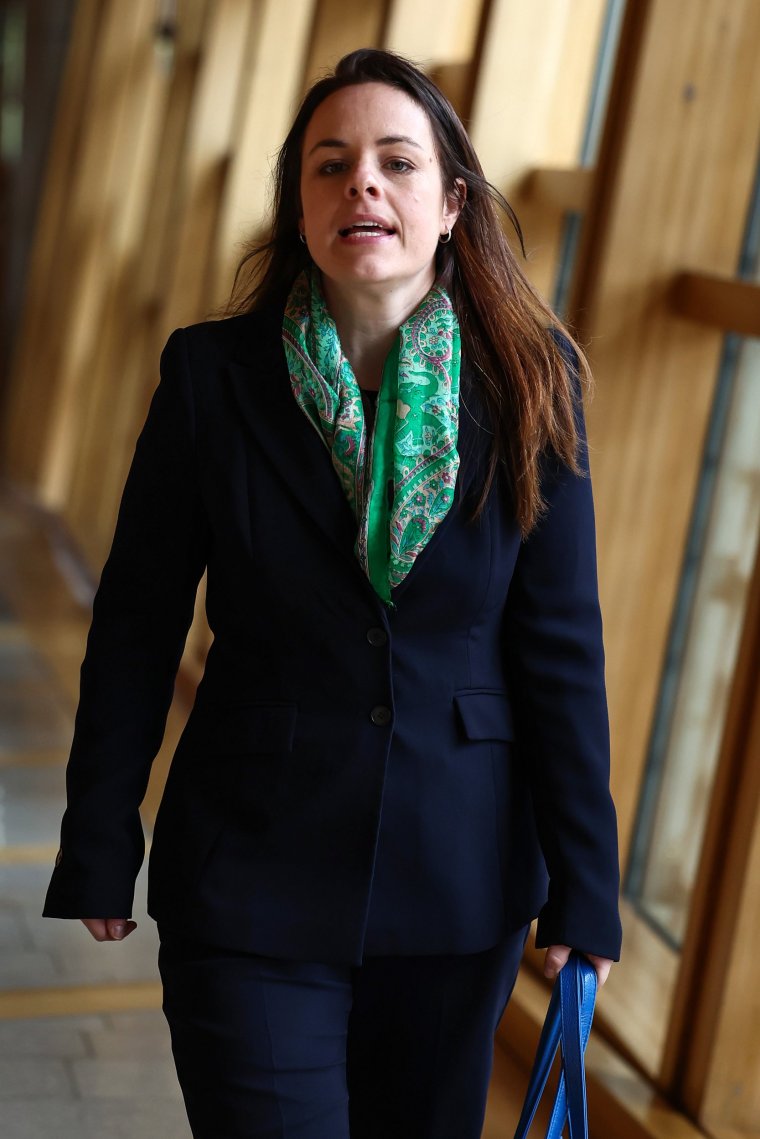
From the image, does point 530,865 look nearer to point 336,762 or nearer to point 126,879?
point 336,762

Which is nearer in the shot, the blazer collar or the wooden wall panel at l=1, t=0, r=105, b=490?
the blazer collar

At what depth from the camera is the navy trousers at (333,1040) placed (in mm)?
1764

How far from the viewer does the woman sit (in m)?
1.79

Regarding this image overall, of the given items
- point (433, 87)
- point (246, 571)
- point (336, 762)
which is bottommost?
point (336, 762)

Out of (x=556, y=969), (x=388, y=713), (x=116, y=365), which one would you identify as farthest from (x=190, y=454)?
(x=116, y=365)

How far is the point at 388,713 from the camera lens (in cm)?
179

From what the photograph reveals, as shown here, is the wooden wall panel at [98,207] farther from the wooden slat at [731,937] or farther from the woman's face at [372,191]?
the woman's face at [372,191]

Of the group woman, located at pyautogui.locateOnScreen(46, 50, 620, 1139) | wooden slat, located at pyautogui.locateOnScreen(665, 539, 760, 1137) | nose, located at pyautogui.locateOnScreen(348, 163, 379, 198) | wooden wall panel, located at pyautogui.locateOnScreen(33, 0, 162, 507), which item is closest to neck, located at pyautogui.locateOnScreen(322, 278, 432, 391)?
woman, located at pyautogui.locateOnScreen(46, 50, 620, 1139)

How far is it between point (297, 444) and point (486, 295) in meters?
0.31

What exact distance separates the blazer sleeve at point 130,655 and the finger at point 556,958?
1.71ft

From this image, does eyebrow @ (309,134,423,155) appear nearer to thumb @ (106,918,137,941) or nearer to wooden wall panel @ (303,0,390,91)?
thumb @ (106,918,137,941)

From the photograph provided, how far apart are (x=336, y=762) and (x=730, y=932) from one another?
3.86ft

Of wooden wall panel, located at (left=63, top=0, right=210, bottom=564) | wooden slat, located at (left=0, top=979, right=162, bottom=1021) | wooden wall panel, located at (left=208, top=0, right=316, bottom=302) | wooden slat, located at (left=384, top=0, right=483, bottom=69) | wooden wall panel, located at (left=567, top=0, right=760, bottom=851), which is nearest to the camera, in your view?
wooden wall panel, located at (left=567, top=0, right=760, bottom=851)

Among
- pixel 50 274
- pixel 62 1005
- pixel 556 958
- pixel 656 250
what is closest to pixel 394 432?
pixel 556 958
